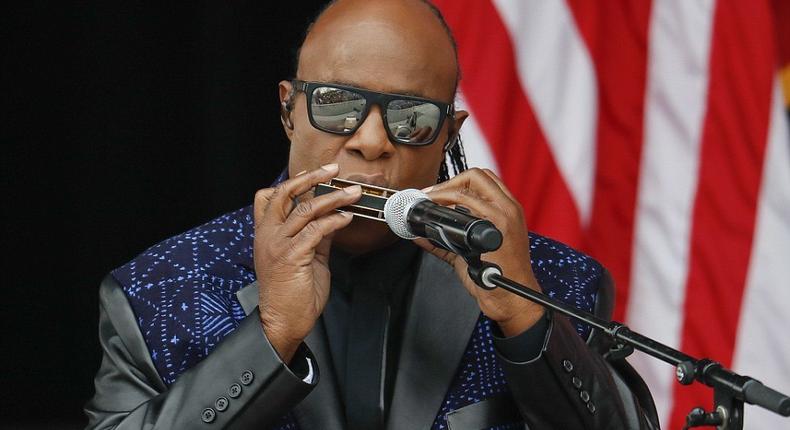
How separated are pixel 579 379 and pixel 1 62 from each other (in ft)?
7.40

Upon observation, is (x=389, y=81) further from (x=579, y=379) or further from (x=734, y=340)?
(x=734, y=340)

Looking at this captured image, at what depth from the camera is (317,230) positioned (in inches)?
82.2

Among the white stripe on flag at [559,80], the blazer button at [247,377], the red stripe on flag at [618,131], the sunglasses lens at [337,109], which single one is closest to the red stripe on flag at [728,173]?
the red stripe on flag at [618,131]

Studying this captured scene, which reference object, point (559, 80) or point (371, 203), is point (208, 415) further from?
point (559, 80)

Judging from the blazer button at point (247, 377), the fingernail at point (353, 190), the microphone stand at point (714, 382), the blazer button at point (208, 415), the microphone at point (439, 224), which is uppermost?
the microphone at point (439, 224)

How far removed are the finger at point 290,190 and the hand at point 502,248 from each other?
7.5 inches

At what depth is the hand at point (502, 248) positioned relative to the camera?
209 centimetres

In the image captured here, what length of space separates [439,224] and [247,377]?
0.51 metres

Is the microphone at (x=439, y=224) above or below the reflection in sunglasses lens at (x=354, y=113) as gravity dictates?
below

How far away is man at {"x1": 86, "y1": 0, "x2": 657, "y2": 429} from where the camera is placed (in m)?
2.14

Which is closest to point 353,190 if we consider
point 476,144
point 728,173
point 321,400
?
point 321,400

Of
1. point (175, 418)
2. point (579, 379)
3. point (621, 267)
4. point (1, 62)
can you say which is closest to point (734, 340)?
point (621, 267)

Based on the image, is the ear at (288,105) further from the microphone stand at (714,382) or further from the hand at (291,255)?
the microphone stand at (714,382)

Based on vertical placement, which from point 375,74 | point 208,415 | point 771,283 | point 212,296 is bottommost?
point 208,415
